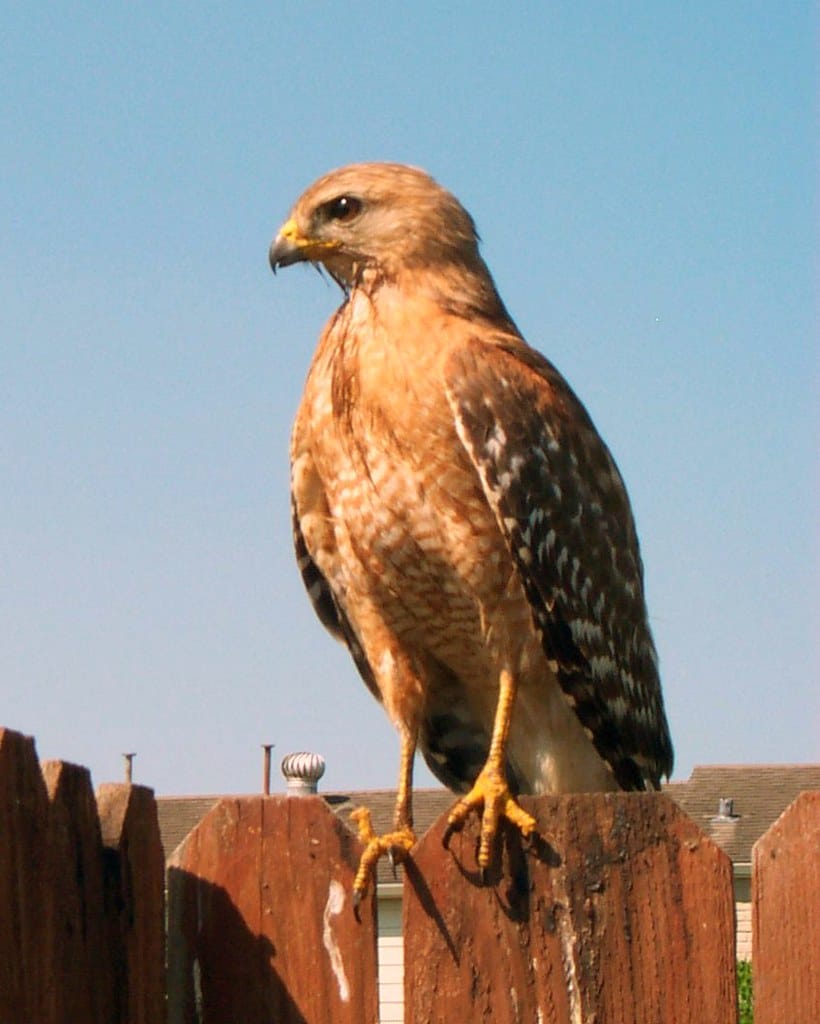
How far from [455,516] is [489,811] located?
151 cm

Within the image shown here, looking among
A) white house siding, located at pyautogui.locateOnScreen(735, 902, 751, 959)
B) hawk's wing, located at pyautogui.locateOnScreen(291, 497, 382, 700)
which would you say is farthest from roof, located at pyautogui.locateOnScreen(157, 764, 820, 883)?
hawk's wing, located at pyautogui.locateOnScreen(291, 497, 382, 700)

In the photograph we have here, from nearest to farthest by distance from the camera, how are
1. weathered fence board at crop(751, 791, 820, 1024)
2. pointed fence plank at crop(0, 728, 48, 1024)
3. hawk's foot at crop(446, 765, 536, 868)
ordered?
pointed fence plank at crop(0, 728, 48, 1024) < weathered fence board at crop(751, 791, 820, 1024) < hawk's foot at crop(446, 765, 536, 868)

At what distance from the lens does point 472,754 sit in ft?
15.6

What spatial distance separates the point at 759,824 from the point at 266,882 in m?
19.8

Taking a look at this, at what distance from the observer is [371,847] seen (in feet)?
9.97

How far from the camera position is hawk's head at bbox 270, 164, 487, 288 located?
475cm

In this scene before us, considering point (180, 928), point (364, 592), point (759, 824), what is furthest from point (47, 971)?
point (759, 824)

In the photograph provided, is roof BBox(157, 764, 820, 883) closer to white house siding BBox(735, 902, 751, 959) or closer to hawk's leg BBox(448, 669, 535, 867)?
white house siding BBox(735, 902, 751, 959)

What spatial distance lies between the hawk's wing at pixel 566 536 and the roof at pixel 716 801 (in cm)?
1473

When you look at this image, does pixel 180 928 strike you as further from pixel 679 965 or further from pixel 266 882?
pixel 679 965

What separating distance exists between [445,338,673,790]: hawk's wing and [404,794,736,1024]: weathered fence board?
5.37 ft

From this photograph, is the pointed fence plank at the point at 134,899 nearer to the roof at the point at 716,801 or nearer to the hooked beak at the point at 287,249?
the hooked beak at the point at 287,249

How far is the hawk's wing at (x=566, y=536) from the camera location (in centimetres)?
443

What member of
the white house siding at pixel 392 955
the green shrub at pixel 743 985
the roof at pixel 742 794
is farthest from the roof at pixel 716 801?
the green shrub at pixel 743 985
